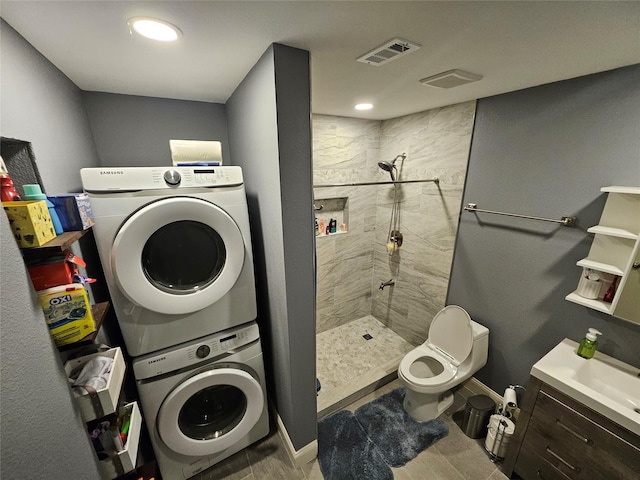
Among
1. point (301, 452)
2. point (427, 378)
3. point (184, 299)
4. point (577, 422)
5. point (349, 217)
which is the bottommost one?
point (301, 452)

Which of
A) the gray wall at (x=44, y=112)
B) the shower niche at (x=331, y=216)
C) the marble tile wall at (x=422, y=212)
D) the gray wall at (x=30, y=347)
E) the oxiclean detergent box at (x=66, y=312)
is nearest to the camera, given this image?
the gray wall at (x=30, y=347)

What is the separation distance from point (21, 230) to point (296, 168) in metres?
0.83

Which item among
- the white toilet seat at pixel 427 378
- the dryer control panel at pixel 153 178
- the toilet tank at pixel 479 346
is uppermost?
the dryer control panel at pixel 153 178

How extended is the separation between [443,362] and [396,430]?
1.87ft

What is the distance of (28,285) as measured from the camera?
2.07 feet

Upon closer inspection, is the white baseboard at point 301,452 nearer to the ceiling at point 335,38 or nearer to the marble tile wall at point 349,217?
the marble tile wall at point 349,217

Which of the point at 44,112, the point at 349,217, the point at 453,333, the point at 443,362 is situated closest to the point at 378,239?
the point at 349,217

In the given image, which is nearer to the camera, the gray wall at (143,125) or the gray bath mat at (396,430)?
the gray wall at (143,125)

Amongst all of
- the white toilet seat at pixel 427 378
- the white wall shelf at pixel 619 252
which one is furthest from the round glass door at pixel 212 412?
the white wall shelf at pixel 619 252

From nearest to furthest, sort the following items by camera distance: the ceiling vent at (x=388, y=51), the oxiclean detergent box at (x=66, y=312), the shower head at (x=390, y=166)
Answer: the oxiclean detergent box at (x=66, y=312) → the ceiling vent at (x=388, y=51) → the shower head at (x=390, y=166)

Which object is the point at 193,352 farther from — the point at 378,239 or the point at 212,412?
the point at 378,239

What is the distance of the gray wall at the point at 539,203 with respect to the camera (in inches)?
49.0

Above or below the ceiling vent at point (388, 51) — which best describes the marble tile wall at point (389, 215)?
below

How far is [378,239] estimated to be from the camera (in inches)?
107
